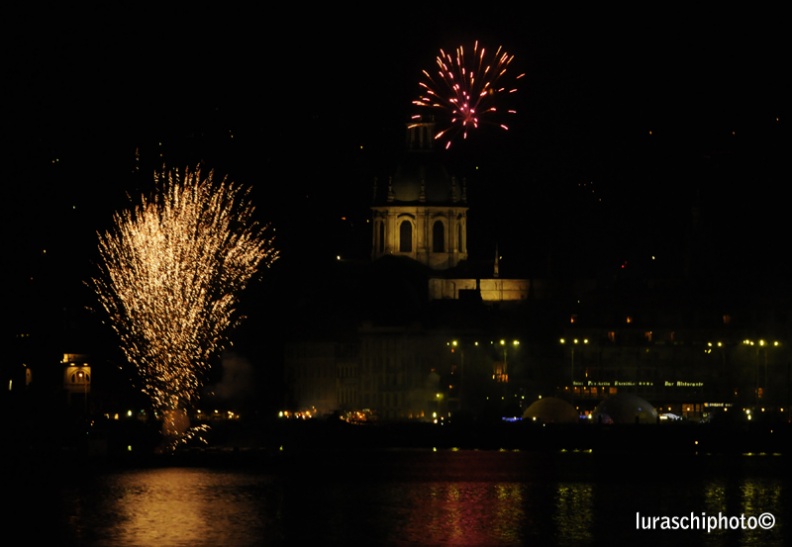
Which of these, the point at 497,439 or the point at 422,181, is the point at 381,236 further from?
the point at 497,439

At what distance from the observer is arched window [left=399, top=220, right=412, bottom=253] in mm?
156875

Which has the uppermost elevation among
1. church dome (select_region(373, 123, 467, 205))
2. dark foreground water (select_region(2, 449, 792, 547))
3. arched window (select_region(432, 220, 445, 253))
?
church dome (select_region(373, 123, 467, 205))

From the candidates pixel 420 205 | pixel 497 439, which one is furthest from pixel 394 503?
pixel 420 205

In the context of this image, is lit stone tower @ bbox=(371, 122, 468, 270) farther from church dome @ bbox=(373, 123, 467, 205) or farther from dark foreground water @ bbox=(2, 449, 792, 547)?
dark foreground water @ bbox=(2, 449, 792, 547)

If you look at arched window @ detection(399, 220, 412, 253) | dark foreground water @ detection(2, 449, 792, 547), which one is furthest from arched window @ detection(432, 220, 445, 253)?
dark foreground water @ detection(2, 449, 792, 547)

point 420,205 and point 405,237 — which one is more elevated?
point 420,205

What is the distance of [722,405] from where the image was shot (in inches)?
5192

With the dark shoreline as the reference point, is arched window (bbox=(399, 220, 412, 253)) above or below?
above

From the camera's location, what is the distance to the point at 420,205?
504ft

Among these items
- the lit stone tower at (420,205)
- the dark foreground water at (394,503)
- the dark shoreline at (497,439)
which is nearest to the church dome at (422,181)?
the lit stone tower at (420,205)

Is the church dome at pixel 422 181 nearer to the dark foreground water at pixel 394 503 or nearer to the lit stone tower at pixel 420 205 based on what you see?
the lit stone tower at pixel 420 205

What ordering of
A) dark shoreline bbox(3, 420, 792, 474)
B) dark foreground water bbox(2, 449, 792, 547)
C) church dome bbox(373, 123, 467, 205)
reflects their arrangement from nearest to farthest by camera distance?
dark foreground water bbox(2, 449, 792, 547) < dark shoreline bbox(3, 420, 792, 474) < church dome bbox(373, 123, 467, 205)

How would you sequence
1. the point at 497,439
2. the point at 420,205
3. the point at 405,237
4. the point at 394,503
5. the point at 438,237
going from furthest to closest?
the point at 405,237, the point at 438,237, the point at 420,205, the point at 497,439, the point at 394,503

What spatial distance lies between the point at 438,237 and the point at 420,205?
4915mm
